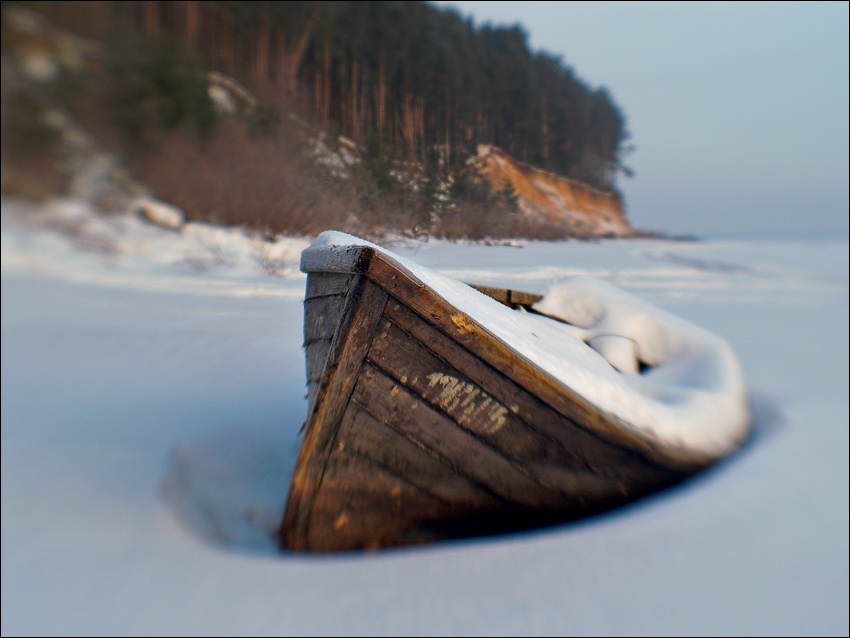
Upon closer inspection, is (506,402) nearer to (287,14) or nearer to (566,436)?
(566,436)

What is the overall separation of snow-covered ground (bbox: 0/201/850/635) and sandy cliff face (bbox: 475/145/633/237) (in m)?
15.6

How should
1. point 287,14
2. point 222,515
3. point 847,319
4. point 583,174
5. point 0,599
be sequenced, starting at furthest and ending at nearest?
point 583,174, point 287,14, point 847,319, point 222,515, point 0,599

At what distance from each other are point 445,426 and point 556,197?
25872 mm

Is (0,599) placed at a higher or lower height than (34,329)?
higher

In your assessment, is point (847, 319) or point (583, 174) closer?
point (847, 319)

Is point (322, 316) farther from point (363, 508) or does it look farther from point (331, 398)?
point (363, 508)

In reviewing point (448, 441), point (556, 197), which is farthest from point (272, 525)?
point (556, 197)

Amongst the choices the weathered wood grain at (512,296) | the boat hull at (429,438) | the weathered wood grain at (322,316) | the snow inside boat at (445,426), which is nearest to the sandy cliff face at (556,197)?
the weathered wood grain at (512,296)

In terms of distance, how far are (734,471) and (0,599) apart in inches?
87.1

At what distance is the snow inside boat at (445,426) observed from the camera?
4.17 feet

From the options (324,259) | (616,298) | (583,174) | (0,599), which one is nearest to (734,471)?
(616,298)

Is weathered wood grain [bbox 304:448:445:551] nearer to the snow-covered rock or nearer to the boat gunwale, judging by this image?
the boat gunwale

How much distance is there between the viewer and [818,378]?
113 inches

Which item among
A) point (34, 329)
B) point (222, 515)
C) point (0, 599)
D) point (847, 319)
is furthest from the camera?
point (847, 319)
